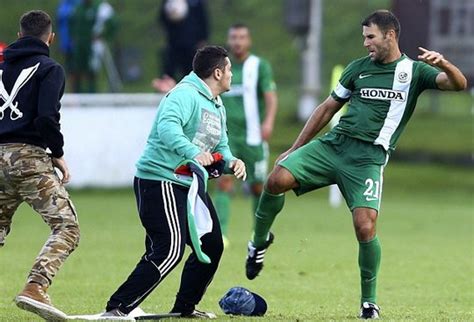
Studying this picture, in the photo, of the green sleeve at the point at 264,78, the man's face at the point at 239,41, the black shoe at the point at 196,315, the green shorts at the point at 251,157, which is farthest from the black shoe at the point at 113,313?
the green sleeve at the point at 264,78

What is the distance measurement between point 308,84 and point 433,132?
2.79 meters

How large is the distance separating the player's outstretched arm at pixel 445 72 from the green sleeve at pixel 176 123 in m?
1.76

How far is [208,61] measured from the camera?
902 centimetres

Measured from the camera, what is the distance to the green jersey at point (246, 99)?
15.0m

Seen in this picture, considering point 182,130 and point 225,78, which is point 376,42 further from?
point 182,130

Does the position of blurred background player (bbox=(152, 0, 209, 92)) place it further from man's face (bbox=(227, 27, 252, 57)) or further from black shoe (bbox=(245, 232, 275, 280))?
black shoe (bbox=(245, 232, 275, 280))

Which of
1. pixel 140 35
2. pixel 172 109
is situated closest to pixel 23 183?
pixel 172 109

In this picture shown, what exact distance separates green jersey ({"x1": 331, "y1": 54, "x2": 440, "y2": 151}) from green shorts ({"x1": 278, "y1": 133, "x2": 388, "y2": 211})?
10cm

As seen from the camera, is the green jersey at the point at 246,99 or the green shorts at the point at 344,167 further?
the green jersey at the point at 246,99

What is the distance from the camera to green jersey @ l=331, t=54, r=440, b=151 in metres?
9.71

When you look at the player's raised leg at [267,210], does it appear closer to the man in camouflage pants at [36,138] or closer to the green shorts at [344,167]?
the green shorts at [344,167]

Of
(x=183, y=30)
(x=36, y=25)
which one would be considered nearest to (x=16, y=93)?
(x=36, y=25)

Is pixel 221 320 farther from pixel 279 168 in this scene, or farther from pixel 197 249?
pixel 279 168

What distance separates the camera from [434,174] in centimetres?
2428
